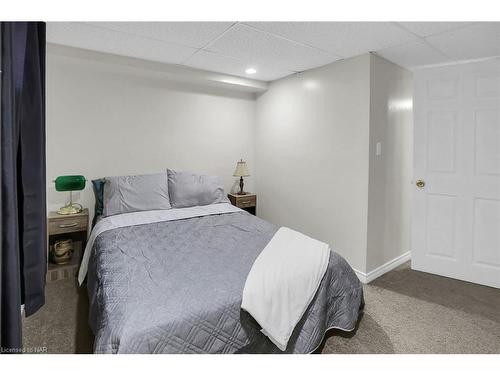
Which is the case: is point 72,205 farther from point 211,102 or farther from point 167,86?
point 211,102

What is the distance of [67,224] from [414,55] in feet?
12.1

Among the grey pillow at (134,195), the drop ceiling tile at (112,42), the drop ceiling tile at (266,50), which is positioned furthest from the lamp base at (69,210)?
the drop ceiling tile at (266,50)

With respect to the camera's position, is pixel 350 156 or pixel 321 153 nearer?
pixel 350 156

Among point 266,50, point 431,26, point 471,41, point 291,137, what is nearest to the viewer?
point 431,26

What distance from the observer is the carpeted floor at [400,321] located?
1.87 metres

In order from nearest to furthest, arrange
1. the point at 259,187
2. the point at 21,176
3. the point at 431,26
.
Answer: the point at 21,176
the point at 431,26
the point at 259,187

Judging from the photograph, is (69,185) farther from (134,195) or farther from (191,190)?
(191,190)

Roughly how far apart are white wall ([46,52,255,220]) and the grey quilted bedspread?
1.20 meters

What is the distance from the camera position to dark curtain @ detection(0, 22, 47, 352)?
97cm

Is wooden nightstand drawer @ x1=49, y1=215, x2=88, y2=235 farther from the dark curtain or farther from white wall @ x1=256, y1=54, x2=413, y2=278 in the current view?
white wall @ x1=256, y1=54, x2=413, y2=278

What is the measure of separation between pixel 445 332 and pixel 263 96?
10.7 feet

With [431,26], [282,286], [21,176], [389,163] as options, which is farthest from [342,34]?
[21,176]

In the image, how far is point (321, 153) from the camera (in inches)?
127

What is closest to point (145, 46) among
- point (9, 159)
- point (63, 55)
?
point (63, 55)
